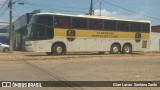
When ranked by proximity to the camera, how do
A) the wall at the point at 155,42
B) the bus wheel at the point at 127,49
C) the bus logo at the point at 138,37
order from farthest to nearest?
the wall at the point at 155,42
the bus logo at the point at 138,37
the bus wheel at the point at 127,49

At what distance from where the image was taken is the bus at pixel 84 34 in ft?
105

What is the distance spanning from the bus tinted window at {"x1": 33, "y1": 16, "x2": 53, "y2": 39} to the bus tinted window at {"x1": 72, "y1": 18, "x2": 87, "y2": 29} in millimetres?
2285

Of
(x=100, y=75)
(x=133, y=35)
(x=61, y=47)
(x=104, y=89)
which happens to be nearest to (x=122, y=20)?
(x=133, y=35)

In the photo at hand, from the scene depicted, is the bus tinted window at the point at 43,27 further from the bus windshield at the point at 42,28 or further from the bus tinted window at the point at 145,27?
the bus tinted window at the point at 145,27

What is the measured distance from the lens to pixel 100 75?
Result: 16750 mm

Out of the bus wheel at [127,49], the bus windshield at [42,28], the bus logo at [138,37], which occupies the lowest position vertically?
the bus wheel at [127,49]

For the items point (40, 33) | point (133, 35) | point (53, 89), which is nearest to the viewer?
point (53, 89)

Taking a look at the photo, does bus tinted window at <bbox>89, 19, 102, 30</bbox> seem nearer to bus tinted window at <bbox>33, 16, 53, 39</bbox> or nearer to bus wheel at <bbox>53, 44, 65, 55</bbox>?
bus wheel at <bbox>53, 44, 65, 55</bbox>

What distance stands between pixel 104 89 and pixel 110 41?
78.5ft

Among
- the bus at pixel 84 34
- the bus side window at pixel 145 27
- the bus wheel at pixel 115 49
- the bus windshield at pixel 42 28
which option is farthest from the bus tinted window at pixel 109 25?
the bus windshield at pixel 42 28

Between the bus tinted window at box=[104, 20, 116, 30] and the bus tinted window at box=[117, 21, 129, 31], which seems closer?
the bus tinted window at box=[104, 20, 116, 30]

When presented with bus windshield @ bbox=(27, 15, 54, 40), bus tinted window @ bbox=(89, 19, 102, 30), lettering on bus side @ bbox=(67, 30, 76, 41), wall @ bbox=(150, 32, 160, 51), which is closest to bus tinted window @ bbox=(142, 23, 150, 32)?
bus tinted window @ bbox=(89, 19, 102, 30)

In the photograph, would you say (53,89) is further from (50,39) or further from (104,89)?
(50,39)

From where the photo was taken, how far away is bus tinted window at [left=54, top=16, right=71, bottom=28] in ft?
106
